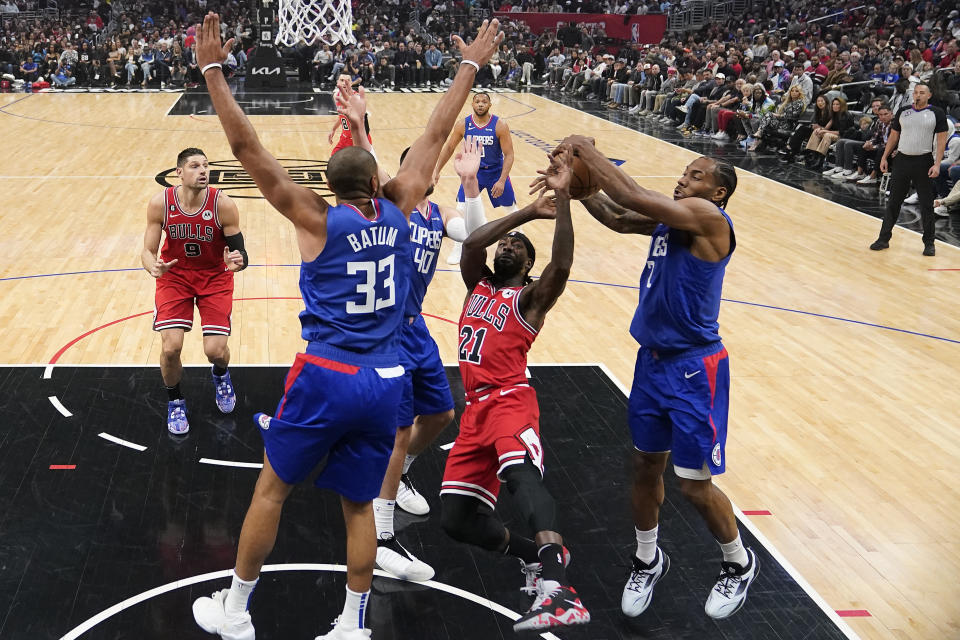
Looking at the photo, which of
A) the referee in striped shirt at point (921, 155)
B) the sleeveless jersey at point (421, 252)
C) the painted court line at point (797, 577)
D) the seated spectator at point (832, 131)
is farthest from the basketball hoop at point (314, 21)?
the painted court line at point (797, 577)

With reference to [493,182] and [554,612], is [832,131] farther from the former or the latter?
[554,612]

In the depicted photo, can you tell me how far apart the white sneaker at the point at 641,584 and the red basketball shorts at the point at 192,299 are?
3.06 metres

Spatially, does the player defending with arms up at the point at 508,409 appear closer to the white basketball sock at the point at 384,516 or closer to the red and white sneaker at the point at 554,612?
the red and white sneaker at the point at 554,612

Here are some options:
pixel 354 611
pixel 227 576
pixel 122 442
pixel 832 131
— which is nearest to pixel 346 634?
pixel 354 611

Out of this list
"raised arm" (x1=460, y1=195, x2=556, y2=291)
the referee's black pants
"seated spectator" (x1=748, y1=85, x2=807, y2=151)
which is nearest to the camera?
"raised arm" (x1=460, y1=195, x2=556, y2=291)

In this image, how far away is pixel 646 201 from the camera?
3723mm

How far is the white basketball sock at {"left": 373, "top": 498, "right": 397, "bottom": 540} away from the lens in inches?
179

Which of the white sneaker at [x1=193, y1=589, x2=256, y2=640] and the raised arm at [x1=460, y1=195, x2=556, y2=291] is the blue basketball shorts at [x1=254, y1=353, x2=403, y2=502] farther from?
the raised arm at [x1=460, y1=195, x2=556, y2=291]

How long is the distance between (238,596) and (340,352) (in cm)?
107

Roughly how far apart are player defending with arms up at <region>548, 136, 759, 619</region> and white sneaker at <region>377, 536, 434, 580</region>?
92cm

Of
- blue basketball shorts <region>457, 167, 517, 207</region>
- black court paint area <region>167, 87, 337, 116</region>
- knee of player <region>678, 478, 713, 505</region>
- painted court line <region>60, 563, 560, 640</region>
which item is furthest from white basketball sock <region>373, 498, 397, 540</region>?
black court paint area <region>167, 87, 337, 116</region>

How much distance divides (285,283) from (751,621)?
594cm

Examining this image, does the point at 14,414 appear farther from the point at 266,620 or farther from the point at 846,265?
the point at 846,265

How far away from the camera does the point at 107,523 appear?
468cm
